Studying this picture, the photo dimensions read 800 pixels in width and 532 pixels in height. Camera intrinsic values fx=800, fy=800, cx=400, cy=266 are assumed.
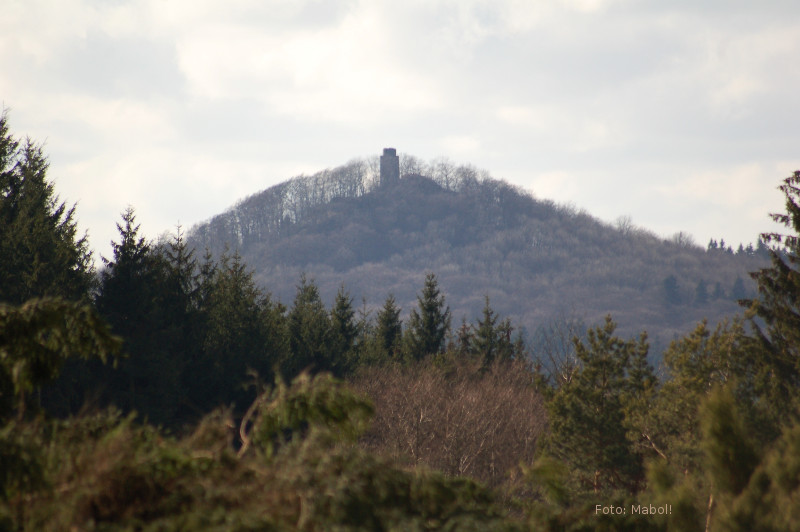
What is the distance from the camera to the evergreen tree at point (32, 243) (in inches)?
914

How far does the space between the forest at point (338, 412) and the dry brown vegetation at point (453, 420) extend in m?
0.13

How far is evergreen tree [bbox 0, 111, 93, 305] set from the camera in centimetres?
2322

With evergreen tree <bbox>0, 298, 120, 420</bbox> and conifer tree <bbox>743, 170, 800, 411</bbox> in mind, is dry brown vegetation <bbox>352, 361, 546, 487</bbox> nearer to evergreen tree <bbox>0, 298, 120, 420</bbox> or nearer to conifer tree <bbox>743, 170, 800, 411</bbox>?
conifer tree <bbox>743, 170, 800, 411</bbox>

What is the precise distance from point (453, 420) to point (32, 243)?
16366mm

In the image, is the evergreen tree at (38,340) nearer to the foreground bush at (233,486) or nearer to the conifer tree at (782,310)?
the foreground bush at (233,486)

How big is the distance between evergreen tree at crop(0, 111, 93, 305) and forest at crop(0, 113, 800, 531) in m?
0.09

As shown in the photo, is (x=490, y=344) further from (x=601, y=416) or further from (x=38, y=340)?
(x=38, y=340)

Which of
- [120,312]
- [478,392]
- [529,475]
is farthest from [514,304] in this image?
[529,475]

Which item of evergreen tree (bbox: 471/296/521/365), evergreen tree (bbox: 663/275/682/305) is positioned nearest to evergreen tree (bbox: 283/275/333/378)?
evergreen tree (bbox: 471/296/521/365)

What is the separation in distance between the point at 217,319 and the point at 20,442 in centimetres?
2878

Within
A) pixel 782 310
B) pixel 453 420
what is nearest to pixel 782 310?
pixel 782 310

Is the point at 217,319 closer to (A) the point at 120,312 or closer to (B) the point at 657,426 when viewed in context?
(A) the point at 120,312

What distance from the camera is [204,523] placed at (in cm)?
399

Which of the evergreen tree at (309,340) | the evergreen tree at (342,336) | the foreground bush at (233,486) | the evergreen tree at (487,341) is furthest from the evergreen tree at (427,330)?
the foreground bush at (233,486)
